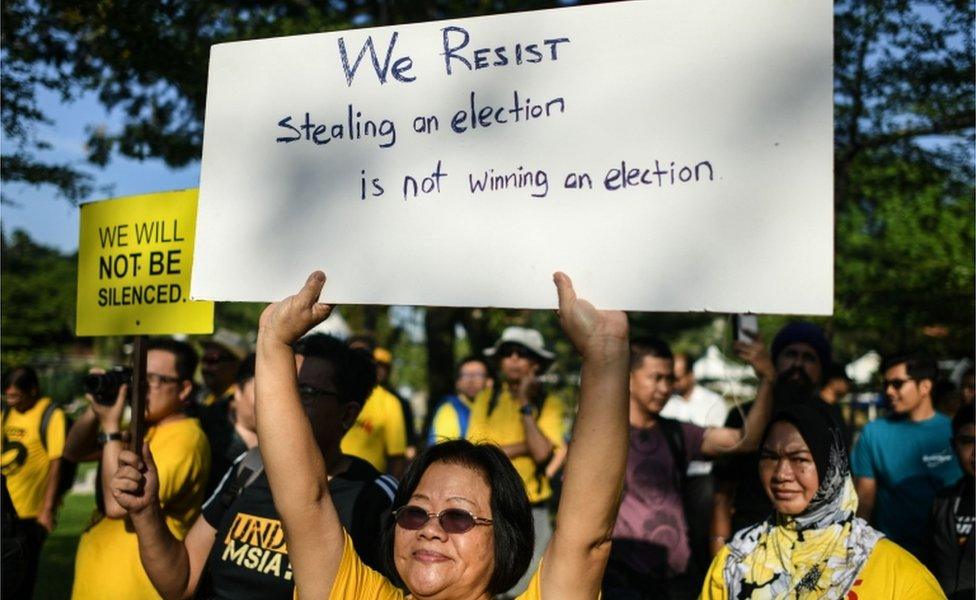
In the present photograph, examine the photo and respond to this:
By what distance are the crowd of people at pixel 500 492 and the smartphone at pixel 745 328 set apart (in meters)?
0.03

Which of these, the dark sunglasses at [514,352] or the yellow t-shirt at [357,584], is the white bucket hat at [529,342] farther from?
the yellow t-shirt at [357,584]

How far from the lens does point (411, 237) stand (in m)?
2.42

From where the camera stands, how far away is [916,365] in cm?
589

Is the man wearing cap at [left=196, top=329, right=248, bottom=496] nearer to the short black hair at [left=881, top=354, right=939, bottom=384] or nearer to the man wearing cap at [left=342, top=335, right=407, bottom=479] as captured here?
the man wearing cap at [left=342, top=335, right=407, bottom=479]

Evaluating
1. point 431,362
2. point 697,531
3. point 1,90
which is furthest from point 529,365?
point 431,362

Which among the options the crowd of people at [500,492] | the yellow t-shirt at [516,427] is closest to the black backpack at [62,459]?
the crowd of people at [500,492]

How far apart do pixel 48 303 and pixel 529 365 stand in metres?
39.2

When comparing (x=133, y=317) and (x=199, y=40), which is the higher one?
(x=199, y=40)

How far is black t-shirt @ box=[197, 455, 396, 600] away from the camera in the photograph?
2934 mm

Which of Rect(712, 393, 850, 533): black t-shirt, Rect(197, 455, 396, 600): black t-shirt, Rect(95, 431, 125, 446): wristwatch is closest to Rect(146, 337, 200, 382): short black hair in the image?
Rect(95, 431, 125, 446): wristwatch

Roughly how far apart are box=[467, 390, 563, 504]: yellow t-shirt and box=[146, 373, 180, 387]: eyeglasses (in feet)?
9.90

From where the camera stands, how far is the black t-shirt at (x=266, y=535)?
2.93 meters

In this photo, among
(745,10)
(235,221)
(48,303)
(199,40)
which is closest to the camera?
(745,10)

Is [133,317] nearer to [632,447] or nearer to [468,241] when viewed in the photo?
[468,241]
